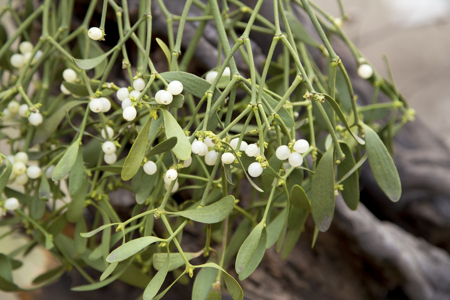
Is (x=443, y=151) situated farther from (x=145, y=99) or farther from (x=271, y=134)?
(x=145, y=99)

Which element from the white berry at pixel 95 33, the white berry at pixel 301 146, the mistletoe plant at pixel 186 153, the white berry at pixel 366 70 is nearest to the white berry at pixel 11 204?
the mistletoe plant at pixel 186 153

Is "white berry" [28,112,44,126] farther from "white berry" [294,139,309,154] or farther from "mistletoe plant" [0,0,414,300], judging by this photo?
"white berry" [294,139,309,154]

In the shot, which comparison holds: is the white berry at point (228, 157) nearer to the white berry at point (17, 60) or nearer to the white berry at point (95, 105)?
the white berry at point (95, 105)

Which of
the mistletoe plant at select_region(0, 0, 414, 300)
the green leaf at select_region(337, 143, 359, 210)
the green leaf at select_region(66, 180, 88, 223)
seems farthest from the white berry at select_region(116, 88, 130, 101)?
the green leaf at select_region(337, 143, 359, 210)

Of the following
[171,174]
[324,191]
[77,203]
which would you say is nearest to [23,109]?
[77,203]

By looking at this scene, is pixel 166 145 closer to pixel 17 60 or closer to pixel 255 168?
pixel 255 168

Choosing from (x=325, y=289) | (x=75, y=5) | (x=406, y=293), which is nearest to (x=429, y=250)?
(x=406, y=293)

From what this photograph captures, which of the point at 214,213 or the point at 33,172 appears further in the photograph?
the point at 33,172

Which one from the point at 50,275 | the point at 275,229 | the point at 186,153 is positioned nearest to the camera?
the point at 186,153
